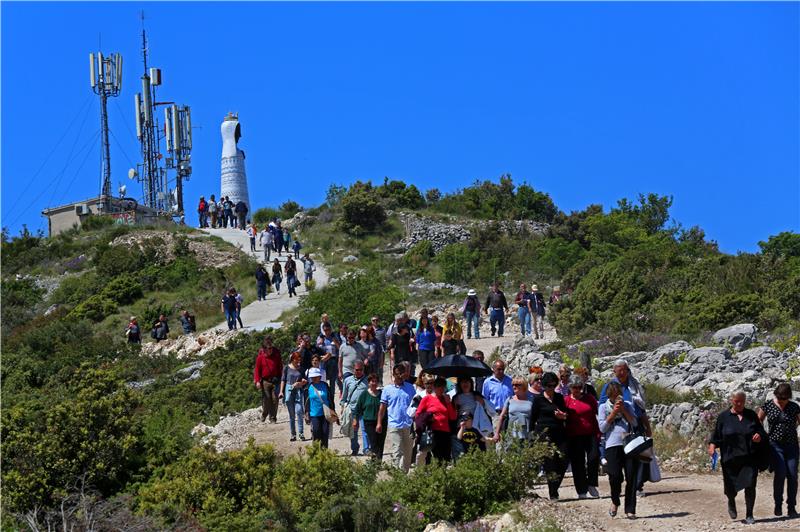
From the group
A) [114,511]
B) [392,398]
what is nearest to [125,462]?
[114,511]

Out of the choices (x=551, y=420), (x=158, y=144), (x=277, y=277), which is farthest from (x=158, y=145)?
(x=551, y=420)

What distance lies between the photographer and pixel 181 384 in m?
30.9

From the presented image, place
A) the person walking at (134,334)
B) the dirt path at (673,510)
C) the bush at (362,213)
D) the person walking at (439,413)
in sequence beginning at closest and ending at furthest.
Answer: the dirt path at (673,510), the person walking at (439,413), the person walking at (134,334), the bush at (362,213)

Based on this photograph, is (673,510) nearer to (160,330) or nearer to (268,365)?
(268,365)

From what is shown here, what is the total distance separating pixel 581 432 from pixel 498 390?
2.26 m

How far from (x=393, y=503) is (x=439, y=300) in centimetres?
2828

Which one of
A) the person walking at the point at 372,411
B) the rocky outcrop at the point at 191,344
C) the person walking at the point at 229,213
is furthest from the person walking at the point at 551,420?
the person walking at the point at 229,213

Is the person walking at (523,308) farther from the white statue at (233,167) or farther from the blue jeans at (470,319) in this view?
the white statue at (233,167)

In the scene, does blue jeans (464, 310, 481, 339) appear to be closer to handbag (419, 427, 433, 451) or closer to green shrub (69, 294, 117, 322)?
handbag (419, 427, 433, 451)

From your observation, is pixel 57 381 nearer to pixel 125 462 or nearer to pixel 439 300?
pixel 439 300

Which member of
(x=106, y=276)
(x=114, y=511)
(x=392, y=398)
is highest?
(x=106, y=276)

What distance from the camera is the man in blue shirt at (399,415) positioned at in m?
15.4

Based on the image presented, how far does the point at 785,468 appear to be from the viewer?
43.3 feet

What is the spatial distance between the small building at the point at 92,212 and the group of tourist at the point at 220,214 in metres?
2.03
